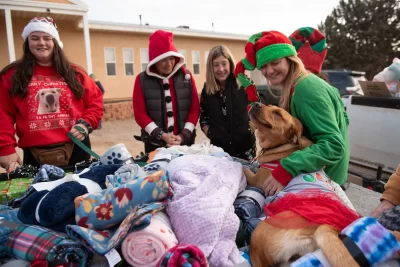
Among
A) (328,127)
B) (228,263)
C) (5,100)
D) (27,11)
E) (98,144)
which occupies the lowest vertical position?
(98,144)

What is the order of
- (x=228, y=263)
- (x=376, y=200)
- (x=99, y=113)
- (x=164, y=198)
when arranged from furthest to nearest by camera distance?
(x=99, y=113), (x=376, y=200), (x=164, y=198), (x=228, y=263)

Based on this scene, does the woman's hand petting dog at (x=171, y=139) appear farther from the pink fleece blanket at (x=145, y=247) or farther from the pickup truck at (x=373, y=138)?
the pickup truck at (x=373, y=138)

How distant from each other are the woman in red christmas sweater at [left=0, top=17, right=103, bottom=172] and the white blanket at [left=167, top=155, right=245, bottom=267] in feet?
4.61

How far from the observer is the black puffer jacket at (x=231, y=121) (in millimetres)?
3281

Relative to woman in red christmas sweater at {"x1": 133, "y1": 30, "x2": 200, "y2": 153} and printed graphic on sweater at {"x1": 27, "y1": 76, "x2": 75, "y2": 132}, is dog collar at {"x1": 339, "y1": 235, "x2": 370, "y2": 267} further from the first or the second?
printed graphic on sweater at {"x1": 27, "y1": 76, "x2": 75, "y2": 132}

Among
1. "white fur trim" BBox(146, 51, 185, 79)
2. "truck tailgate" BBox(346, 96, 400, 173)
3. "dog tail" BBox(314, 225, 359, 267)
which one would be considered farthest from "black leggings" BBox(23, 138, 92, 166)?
"truck tailgate" BBox(346, 96, 400, 173)

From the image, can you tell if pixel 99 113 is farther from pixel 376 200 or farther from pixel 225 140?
pixel 376 200

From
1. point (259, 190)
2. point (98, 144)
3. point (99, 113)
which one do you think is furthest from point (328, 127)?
point (98, 144)

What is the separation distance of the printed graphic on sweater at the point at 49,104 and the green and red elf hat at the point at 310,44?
1.99 m

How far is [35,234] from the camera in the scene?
128 cm

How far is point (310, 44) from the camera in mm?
2588

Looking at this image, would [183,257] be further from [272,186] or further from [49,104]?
[49,104]

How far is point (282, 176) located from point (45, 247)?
1243 millimetres

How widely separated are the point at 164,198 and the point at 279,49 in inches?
47.7
